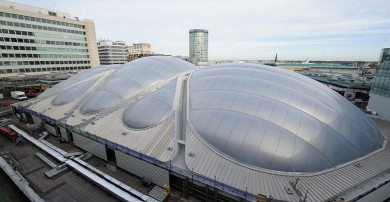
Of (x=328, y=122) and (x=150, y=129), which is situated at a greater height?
(x=328, y=122)

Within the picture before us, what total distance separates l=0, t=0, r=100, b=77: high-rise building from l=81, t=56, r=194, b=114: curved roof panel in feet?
209

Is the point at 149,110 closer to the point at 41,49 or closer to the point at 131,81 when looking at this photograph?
the point at 131,81

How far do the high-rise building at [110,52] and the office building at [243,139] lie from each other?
12621 cm

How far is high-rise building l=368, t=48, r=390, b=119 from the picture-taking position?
119ft

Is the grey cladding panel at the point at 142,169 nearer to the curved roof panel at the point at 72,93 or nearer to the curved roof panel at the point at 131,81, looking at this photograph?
the curved roof panel at the point at 131,81

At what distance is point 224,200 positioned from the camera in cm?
1458

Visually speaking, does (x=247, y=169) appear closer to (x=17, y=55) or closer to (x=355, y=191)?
(x=355, y=191)

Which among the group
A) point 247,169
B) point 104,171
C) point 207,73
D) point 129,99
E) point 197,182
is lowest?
point 104,171

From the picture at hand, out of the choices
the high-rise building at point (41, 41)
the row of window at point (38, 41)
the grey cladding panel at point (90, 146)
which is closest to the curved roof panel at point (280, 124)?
the grey cladding panel at point (90, 146)

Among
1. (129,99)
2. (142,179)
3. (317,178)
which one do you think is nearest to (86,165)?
(142,179)

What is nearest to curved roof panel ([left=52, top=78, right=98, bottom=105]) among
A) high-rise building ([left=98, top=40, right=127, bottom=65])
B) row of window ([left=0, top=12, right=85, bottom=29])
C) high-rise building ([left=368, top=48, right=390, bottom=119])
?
high-rise building ([left=368, top=48, right=390, bottom=119])

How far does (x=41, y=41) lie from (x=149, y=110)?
265 feet

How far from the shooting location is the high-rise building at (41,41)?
6556cm

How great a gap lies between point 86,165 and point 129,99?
33.3 ft
